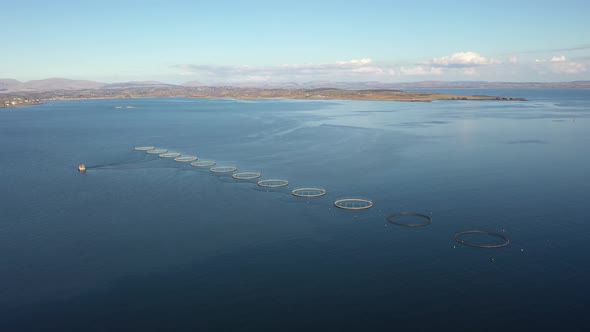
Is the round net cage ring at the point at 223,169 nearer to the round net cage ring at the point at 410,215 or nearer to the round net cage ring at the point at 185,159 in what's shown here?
the round net cage ring at the point at 185,159

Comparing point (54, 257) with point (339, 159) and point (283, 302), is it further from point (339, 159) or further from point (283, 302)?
point (339, 159)

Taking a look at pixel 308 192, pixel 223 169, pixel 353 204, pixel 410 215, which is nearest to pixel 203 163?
pixel 223 169

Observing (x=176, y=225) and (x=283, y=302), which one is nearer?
(x=283, y=302)

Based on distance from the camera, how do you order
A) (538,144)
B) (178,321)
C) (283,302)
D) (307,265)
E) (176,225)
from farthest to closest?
(538,144)
(176,225)
(307,265)
(283,302)
(178,321)

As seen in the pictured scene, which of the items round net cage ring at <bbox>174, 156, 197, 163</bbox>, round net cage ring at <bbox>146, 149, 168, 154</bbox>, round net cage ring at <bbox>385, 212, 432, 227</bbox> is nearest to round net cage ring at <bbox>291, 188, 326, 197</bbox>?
round net cage ring at <bbox>385, 212, 432, 227</bbox>

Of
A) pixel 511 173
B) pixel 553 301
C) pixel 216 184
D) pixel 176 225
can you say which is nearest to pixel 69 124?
pixel 216 184
